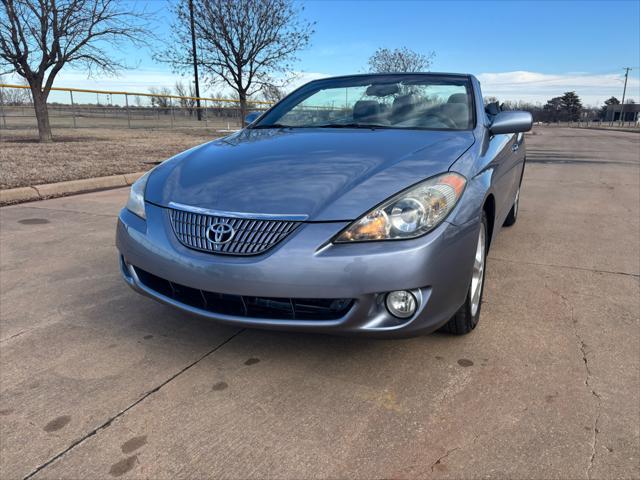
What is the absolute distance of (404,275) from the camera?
1.90 m

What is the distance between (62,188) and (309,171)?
19.1ft

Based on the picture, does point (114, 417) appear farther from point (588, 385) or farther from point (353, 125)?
point (353, 125)

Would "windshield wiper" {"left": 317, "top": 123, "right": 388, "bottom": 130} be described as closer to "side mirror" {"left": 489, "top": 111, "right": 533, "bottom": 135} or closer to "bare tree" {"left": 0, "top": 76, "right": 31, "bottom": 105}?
"side mirror" {"left": 489, "top": 111, "right": 533, "bottom": 135}

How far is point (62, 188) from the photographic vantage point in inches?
270

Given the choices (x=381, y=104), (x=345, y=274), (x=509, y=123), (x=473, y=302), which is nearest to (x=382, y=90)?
(x=381, y=104)

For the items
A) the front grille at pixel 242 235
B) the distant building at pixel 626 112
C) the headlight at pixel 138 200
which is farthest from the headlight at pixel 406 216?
the distant building at pixel 626 112

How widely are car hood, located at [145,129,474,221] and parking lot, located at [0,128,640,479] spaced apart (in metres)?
0.70

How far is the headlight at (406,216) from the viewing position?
1.96 metres

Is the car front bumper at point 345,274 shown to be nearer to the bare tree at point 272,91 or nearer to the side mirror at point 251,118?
the side mirror at point 251,118

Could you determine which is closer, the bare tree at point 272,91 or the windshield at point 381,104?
the windshield at point 381,104

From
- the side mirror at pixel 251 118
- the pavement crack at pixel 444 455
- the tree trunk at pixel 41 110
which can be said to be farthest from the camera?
the tree trunk at pixel 41 110

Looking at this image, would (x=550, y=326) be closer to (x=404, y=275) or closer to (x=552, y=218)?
(x=404, y=275)

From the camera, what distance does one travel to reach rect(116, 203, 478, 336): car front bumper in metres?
1.90

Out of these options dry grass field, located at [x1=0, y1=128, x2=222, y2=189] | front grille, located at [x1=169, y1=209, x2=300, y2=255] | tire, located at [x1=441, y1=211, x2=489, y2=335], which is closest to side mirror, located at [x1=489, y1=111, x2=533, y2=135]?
tire, located at [x1=441, y1=211, x2=489, y2=335]
